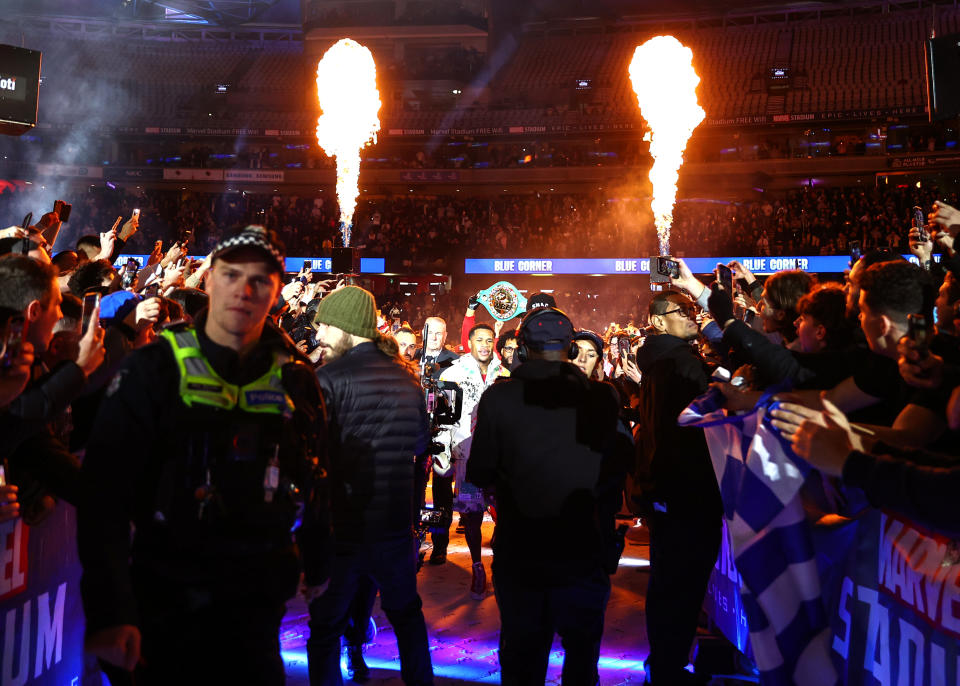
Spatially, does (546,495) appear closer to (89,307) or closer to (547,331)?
(547,331)

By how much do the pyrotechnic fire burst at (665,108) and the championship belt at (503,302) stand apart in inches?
535

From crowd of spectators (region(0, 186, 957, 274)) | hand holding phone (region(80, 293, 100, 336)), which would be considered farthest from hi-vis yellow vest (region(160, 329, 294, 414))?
crowd of spectators (region(0, 186, 957, 274))

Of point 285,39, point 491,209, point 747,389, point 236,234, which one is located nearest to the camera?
point 236,234

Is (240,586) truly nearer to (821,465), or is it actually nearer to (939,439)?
(821,465)

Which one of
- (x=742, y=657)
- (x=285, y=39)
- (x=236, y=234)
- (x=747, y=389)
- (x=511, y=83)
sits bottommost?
(x=742, y=657)

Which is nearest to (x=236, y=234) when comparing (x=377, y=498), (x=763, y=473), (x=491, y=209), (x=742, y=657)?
(x=377, y=498)

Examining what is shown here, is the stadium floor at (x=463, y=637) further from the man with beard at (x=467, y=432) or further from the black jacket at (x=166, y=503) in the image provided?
the black jacket at (x=166, y=503)

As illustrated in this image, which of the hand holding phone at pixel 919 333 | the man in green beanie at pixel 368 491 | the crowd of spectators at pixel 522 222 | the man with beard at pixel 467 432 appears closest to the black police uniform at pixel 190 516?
the man in green beanie at pixel 368 491

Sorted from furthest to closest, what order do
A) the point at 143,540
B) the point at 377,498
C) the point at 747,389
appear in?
the point at 377,498 → the point at 747,389 → the point at 143,540

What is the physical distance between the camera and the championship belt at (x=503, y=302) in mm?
8656

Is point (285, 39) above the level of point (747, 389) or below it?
above

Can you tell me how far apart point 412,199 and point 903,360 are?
2879 cm

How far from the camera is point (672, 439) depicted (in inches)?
160

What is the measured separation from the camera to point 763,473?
3002 millimetres
